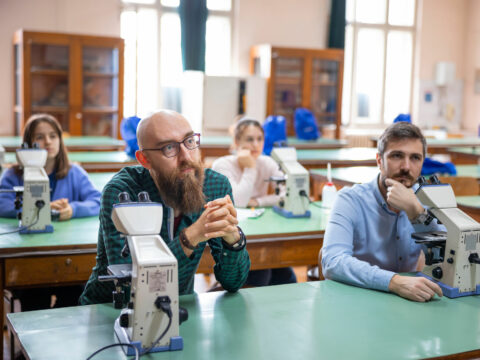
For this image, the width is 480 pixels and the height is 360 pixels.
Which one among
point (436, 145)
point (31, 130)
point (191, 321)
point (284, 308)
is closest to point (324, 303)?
point (284, 308)

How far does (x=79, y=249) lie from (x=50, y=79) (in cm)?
533

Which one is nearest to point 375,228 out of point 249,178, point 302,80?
point 249,178

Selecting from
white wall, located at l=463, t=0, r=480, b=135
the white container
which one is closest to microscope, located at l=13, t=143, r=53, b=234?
the white container

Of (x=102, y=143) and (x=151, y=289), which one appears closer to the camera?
(x=151, y=289)

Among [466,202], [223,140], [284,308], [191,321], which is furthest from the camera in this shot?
[223,140]

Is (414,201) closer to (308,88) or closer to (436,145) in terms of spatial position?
(436,145)

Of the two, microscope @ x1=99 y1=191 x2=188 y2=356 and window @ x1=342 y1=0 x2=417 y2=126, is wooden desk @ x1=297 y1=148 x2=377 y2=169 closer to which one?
microscope @ x1=99 y1=191 x2=188 y2=356

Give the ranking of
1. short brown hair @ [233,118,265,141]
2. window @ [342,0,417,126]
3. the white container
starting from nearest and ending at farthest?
the white container < short brown hair @ [233,118,265,141] < window @ [342,0,417,126]

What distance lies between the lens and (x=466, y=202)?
340 centimetres

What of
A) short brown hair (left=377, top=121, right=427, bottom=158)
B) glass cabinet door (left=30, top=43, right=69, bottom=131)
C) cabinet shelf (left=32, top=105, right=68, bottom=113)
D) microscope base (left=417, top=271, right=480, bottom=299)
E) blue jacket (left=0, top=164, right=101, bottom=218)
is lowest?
microscope base (left=417, top=271, right=480, bottom=299)

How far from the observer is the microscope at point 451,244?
1773 millimetres

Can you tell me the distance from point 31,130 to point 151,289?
7.12ft

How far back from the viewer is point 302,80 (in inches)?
332

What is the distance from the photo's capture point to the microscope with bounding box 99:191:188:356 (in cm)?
129
